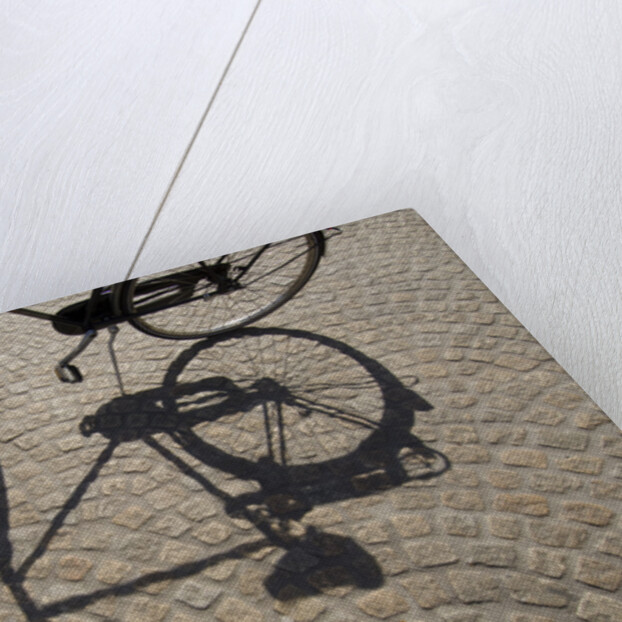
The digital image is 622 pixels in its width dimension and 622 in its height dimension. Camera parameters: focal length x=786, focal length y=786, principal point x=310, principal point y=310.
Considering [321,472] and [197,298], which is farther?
[197,298]

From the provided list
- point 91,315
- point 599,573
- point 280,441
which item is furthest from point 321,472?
point 91,315

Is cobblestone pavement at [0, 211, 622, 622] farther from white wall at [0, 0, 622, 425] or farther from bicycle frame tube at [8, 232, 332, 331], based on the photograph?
white wall at [0, 0, 622, 425]

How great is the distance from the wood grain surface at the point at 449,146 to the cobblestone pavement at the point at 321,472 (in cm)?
30

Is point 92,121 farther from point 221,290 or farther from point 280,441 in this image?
point 280,441

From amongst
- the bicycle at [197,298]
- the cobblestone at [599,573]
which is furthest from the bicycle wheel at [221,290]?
the cobblestone at [599,573]

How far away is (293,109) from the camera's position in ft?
6.89

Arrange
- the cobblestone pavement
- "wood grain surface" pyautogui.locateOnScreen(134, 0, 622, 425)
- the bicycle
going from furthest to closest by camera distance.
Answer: "wood grain surface" pyautogui.locateOnScreen(134, 0, 622, 425)
the bicycle
the cobblestone pavement

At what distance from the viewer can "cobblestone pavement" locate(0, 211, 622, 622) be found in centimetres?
115

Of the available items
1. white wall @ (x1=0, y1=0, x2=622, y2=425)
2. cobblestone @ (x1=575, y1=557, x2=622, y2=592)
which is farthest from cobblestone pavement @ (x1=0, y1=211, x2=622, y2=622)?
white wall @ (x1=0, y1=0, x2=622, y2=425)

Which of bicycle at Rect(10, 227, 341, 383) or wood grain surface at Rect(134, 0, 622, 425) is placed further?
wood grain surface at Rect(134, 0, 622, 425)

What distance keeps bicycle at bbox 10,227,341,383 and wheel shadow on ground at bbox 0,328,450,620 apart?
0.06 m

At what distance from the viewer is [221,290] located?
62.5 inches

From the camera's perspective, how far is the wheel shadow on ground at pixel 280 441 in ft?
3.85

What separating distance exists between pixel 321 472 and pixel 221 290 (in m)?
0.47
